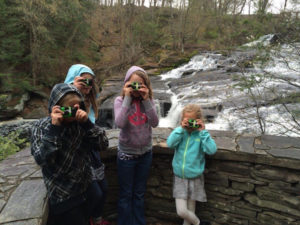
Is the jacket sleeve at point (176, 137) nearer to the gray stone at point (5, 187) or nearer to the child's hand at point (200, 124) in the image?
the child's hand at point (200, 124)

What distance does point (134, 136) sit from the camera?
6.63ft

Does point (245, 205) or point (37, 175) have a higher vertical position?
point (37, 175)

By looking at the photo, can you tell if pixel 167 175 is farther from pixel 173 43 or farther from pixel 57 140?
pixel 173 43

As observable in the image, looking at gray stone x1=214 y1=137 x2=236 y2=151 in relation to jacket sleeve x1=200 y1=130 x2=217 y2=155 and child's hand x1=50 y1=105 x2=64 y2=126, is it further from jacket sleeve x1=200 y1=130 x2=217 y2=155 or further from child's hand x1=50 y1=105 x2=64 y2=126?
child's hand x1=50 y1=105 x2=64 y2=126

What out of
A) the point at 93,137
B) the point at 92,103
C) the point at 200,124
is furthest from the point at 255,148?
the point at 92,103

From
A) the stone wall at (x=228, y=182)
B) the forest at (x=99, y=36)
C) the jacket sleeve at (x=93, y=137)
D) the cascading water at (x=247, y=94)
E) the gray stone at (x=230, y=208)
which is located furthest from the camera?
the forest at (x=99, y=36)

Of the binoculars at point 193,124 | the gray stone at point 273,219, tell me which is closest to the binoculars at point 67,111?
the binoculars at point 193,124

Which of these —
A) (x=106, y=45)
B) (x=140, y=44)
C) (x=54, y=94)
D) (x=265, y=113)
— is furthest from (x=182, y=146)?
(x=106, y=45)

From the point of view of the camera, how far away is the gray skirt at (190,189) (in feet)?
6.91

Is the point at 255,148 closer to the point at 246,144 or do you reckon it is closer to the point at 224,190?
the point at 246,144

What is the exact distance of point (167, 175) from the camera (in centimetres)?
246

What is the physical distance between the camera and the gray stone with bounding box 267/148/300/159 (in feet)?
6.44

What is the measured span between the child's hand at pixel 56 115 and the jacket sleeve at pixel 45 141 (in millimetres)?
35

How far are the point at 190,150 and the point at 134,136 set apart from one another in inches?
21.8
